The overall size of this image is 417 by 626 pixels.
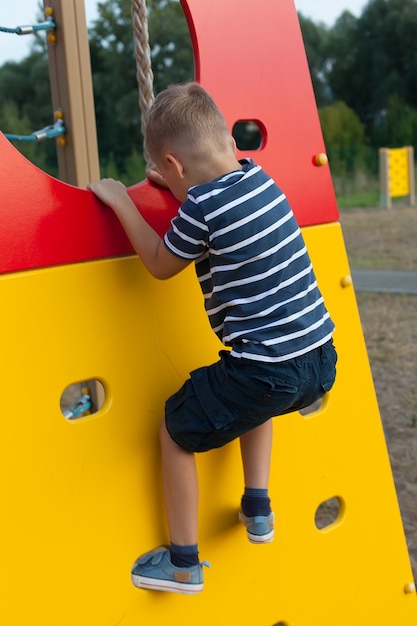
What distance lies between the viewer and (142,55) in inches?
70.6

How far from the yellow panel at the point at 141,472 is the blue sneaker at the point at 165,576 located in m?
0.02

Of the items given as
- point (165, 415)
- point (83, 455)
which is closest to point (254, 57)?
point (165, 415)

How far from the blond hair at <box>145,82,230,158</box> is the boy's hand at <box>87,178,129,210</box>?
3.9 inches

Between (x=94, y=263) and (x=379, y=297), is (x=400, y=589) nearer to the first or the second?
(x=94, y=263)

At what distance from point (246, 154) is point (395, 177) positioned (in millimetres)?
12269

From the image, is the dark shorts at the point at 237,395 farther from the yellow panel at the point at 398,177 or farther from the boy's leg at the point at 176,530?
the yellow panel at the point at 398,177

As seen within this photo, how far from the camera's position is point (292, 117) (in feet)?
6.01

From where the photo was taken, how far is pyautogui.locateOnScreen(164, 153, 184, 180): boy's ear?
141 cm

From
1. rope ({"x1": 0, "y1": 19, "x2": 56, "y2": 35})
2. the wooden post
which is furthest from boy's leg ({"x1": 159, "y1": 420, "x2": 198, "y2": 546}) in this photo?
rope ({"x1": 0, "y1": 19, "x2": 56, "y2": 35})

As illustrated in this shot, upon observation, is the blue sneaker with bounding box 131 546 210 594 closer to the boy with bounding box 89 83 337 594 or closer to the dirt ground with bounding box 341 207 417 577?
the boy with bounding box 89 83 337 594

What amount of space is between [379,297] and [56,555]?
4951 millimetres

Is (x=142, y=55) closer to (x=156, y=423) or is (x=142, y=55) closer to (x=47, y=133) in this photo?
(x=47, y=133)

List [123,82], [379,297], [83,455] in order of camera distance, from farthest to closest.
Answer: [123,82]
[379,297]
[83,455]

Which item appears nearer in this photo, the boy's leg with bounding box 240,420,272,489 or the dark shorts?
the dark shorts
